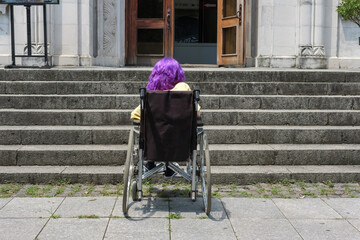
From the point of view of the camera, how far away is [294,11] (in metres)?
11.3

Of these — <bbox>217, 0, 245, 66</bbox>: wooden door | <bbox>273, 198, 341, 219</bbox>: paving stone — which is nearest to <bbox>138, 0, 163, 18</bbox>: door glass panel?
<bbox>217, 0, 245, 66</bbox>: wooden door

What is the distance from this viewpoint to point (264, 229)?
4.23 m

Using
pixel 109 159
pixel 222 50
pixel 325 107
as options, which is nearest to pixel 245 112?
pixel 325 107

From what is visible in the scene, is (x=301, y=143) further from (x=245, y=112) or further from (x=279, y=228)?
(x=279, y=228)

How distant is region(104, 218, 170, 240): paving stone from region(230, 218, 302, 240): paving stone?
25.9 inches

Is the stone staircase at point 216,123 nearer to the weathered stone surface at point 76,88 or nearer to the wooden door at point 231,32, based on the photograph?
the weathered stone surface at point 76,88

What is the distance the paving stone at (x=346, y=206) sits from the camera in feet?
15.3

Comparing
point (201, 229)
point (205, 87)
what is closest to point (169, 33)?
point (205, 87)

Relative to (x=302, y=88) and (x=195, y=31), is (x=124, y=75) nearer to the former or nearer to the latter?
(x=302, y=88)

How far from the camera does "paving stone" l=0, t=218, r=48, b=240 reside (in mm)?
3992

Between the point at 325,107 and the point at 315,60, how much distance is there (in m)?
3.75

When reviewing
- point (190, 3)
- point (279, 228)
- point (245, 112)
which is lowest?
point (279, 228)

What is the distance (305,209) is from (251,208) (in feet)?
1.82

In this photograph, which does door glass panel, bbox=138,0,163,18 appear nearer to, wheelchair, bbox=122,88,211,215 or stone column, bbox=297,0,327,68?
stone column, bbox=297,0,327,68
